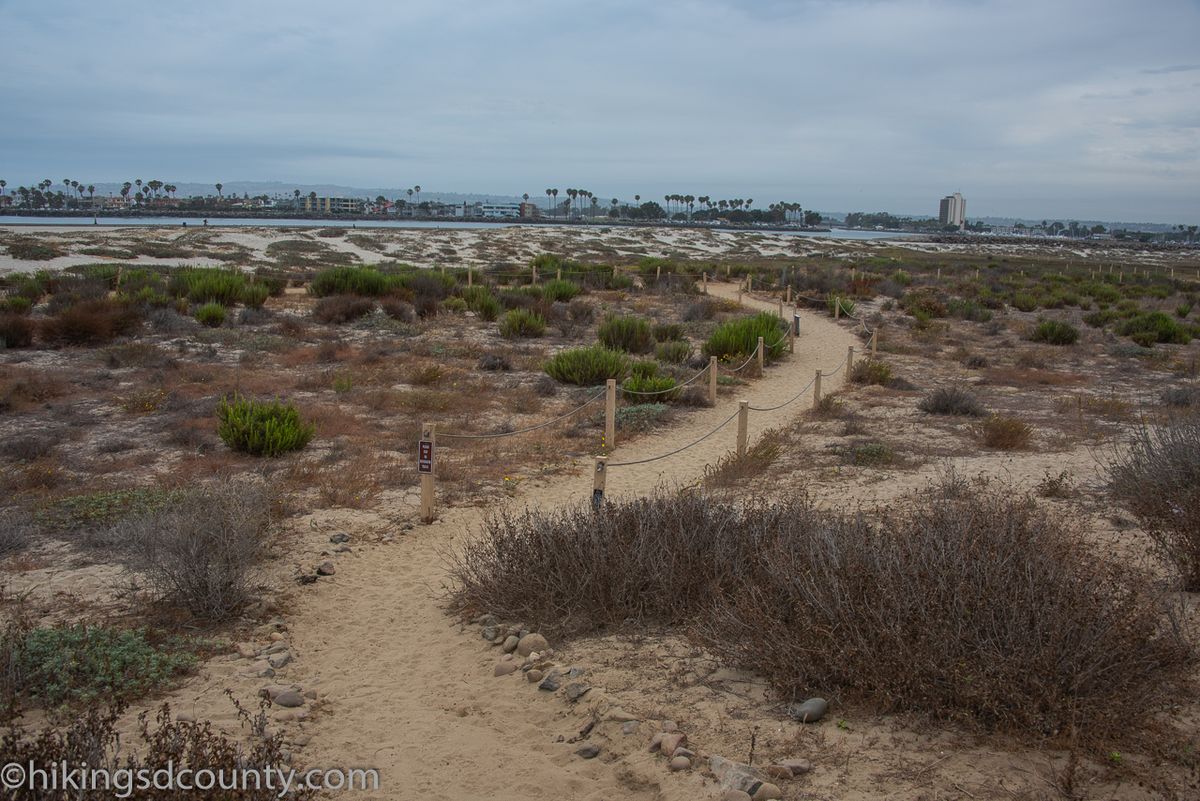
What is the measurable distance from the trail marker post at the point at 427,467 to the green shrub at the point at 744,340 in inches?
436

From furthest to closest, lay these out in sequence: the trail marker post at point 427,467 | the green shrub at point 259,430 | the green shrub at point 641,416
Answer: the green shrub at point 641,416 < the green shrub at point 259,430 < the trail marker post at point 427,467

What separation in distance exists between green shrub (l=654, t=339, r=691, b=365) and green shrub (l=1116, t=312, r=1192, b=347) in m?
13.7

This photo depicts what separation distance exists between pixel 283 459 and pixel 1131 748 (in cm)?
892

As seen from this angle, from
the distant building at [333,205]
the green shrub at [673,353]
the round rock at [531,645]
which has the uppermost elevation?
the distant building at [333,205]

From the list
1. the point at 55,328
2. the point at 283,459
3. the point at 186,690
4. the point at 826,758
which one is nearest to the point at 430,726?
the point at 186,690

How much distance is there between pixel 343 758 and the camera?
4.27 meters

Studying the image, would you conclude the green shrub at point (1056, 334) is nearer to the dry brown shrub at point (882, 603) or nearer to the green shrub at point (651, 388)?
the green shrub at point (651, 388)

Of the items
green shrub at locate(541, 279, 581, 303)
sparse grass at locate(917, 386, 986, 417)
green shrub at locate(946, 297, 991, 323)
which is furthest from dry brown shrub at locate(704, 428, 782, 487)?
green shrub at locate(946, 297, 991, 323)

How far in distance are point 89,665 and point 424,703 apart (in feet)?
6.19

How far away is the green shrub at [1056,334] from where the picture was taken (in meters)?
22.9

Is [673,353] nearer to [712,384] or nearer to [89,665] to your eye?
[712,384]

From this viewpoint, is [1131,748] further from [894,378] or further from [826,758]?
[894,378]

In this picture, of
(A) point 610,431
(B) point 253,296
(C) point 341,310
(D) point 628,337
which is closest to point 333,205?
(B) point 253,296

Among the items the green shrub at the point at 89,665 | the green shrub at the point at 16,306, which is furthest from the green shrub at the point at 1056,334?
the green shrub at the point at 16,306
